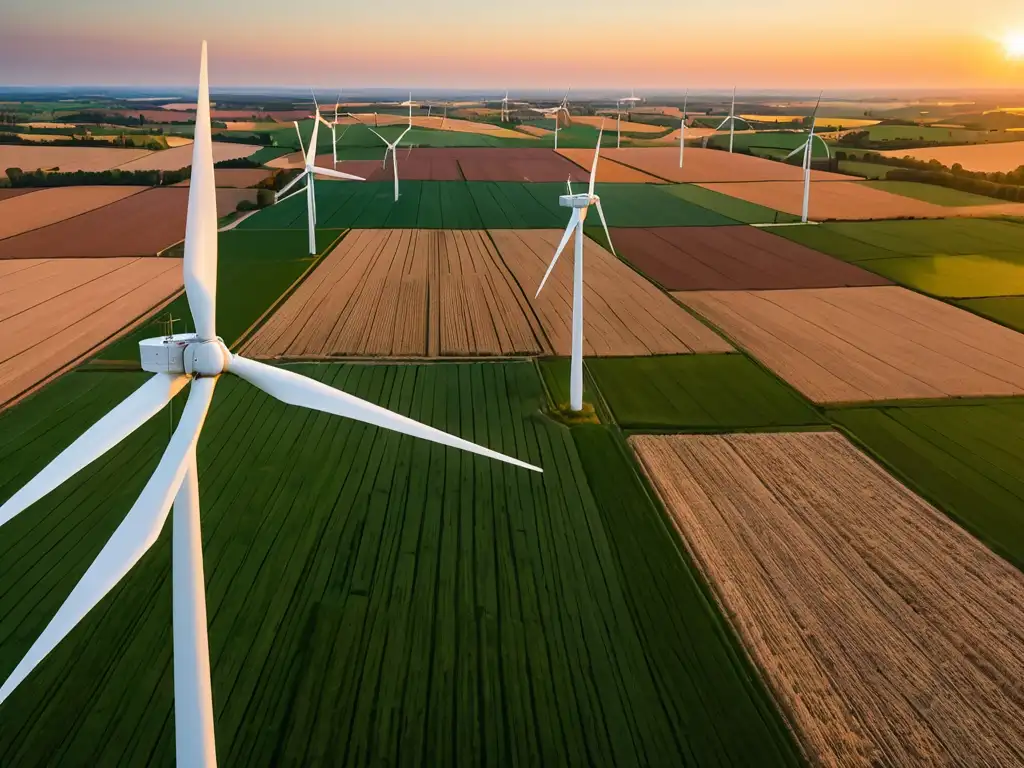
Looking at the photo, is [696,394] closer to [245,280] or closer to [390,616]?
[390,616]

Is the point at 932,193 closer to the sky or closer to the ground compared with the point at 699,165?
closer to the ground

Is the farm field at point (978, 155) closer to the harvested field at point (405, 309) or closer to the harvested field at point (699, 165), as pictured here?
the harvested field at point (699, 165)

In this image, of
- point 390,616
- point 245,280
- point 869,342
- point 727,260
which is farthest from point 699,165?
point 390,616

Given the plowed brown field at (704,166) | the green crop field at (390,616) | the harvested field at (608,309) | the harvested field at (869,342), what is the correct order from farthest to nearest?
the plowed brown field at (704,166), the harvested field at (608,309), the harvested field at (869,342), the green crop field at (390,616)

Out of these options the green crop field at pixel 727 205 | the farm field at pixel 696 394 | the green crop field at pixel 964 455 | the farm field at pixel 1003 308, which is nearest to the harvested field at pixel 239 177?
the green crop field at pixel 727 205

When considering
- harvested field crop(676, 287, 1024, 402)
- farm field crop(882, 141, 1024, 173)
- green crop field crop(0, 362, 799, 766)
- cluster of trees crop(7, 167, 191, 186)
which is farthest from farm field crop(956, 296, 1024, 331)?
cluster of trees crop(7, 167, 191, 186)

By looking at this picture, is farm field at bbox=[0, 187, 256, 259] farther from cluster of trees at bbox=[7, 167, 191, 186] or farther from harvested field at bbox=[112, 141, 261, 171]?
harvested field at bbox=[112, 141, 261, 171]
